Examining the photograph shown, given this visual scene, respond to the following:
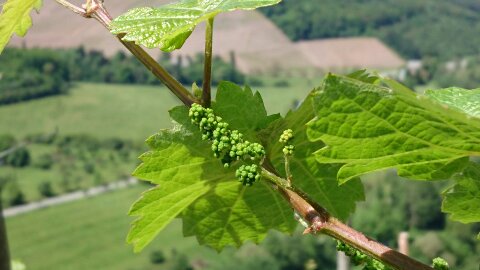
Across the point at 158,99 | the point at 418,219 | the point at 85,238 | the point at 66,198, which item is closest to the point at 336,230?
the point at 418,219

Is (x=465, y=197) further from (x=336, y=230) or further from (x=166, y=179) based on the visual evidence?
(x=166, y=179)

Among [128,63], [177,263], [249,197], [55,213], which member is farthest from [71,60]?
[249,197]

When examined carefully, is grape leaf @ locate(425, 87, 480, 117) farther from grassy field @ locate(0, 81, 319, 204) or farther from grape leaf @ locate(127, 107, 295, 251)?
grassy field @ locate(0, 81, 319, 204)

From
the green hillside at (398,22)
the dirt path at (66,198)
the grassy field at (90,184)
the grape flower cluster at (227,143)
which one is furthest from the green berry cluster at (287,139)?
the green hillside at (398,22)

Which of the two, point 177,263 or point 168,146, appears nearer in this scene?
point 168,146

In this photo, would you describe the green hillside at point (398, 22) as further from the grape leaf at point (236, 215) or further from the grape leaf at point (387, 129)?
the grape leaf at point (387, 129)

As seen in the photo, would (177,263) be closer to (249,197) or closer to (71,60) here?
(71,60)

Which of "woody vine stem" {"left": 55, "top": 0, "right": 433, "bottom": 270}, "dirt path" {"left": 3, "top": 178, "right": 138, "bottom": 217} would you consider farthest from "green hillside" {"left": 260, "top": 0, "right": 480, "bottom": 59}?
"woody vine stem" {"left": 55, "top": 0, "right": 433, "bottom": 270}
